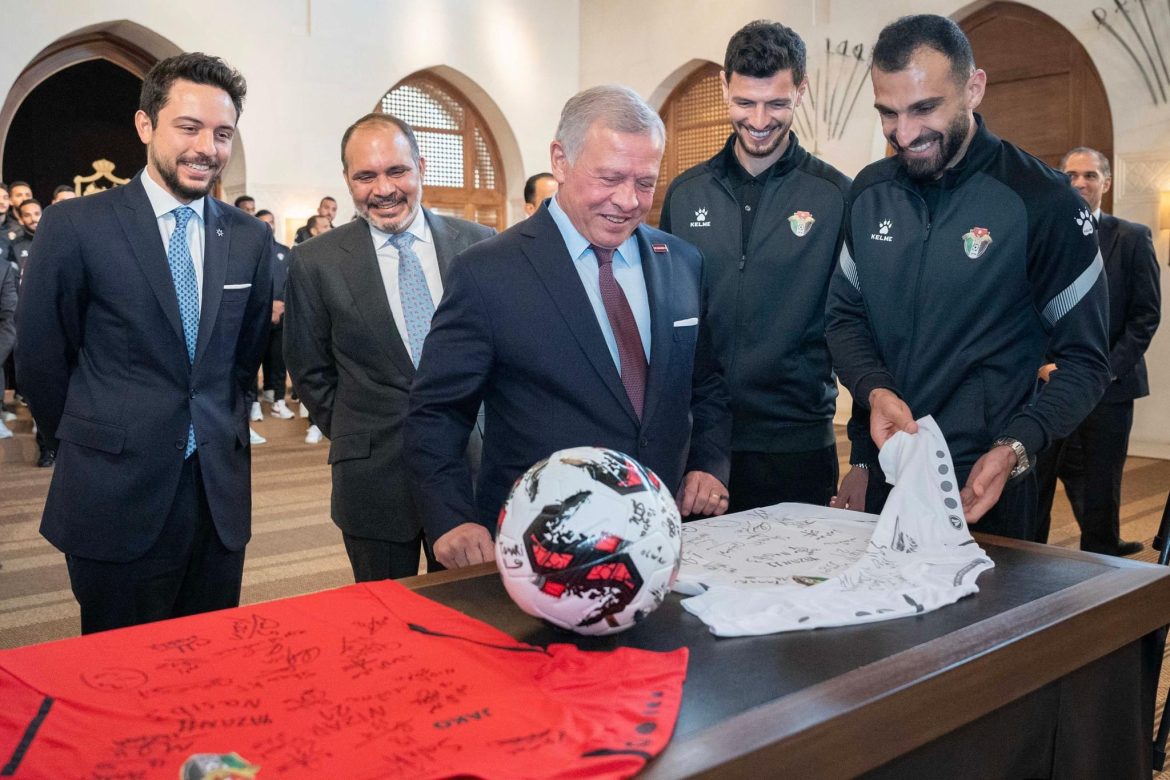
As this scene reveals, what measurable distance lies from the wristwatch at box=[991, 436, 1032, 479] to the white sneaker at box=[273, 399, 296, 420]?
329 inches

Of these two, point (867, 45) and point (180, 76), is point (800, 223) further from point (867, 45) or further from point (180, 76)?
point (867, 45)

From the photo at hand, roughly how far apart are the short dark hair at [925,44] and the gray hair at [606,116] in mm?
563

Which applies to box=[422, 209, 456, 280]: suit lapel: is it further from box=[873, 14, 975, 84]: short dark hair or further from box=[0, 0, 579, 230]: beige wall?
box=[0, 0, 579, 230]: beige wall

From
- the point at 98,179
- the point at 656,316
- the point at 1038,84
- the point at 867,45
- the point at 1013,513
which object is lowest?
the point at 1013,513

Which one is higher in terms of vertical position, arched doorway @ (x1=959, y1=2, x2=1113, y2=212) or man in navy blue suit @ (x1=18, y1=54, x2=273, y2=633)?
arched doorway @ (x1=959, y1=2, x2=1113, y2=212)

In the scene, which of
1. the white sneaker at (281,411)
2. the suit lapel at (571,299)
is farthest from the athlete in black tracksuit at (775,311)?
the white sneaker at (281,411)

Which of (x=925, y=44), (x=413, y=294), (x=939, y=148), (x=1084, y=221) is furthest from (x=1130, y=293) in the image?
(x=413, y=294)

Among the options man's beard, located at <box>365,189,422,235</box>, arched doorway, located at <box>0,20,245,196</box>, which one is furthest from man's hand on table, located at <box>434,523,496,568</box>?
arched doorway, located at <box>0,20,245,196</box>

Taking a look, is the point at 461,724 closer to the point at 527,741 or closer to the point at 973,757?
the point at 527,741

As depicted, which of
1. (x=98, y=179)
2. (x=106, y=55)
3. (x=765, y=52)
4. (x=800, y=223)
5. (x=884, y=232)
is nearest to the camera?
(x=884, y=232)

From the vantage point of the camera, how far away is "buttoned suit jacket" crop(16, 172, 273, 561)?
2355 mm

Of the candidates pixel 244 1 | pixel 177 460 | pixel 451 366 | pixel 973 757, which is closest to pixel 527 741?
pixel 973 757

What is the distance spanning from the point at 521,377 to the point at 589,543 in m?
0.78

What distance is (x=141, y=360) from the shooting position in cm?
240
